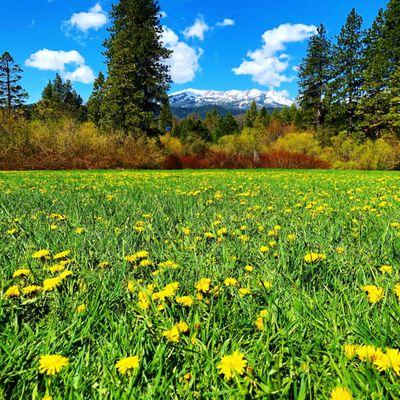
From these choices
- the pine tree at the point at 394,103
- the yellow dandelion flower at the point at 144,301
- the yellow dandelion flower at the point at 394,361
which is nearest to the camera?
the yellow dandelion flower at the point at 394,361

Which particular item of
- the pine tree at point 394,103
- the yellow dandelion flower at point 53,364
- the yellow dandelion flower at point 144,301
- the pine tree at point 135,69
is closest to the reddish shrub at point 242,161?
the pine tree at point 135,69

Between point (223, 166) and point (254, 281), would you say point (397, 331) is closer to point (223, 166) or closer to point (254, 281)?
point (254, 281)

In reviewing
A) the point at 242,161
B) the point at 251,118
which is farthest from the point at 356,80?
the point at 251,118

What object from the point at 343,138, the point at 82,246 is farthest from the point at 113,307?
the point at 343,138

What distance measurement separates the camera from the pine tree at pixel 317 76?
39375 millimetres

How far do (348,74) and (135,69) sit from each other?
23.8 m

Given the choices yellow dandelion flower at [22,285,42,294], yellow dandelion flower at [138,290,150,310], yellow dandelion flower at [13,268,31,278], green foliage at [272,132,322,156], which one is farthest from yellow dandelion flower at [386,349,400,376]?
green foliage at [272,132,322,156]

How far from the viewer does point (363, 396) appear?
77 centimetres

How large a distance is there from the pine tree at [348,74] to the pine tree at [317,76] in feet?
4.21

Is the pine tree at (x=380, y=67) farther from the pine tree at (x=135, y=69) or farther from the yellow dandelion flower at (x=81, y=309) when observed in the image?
the yellow dandelion flower at (x=81, y=309)

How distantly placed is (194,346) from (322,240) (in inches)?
56.5

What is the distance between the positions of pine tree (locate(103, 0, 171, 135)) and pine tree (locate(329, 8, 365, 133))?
20214 mm

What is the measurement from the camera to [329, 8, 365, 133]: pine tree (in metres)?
36.0

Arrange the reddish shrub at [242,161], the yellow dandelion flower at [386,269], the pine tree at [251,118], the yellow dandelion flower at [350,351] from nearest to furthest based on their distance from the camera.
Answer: the yellow dandelion flower at [350,351] → the yellow dandelion flower at [386,269] → the reddish shrub at [242,161] → the pine tree at [251,118]
